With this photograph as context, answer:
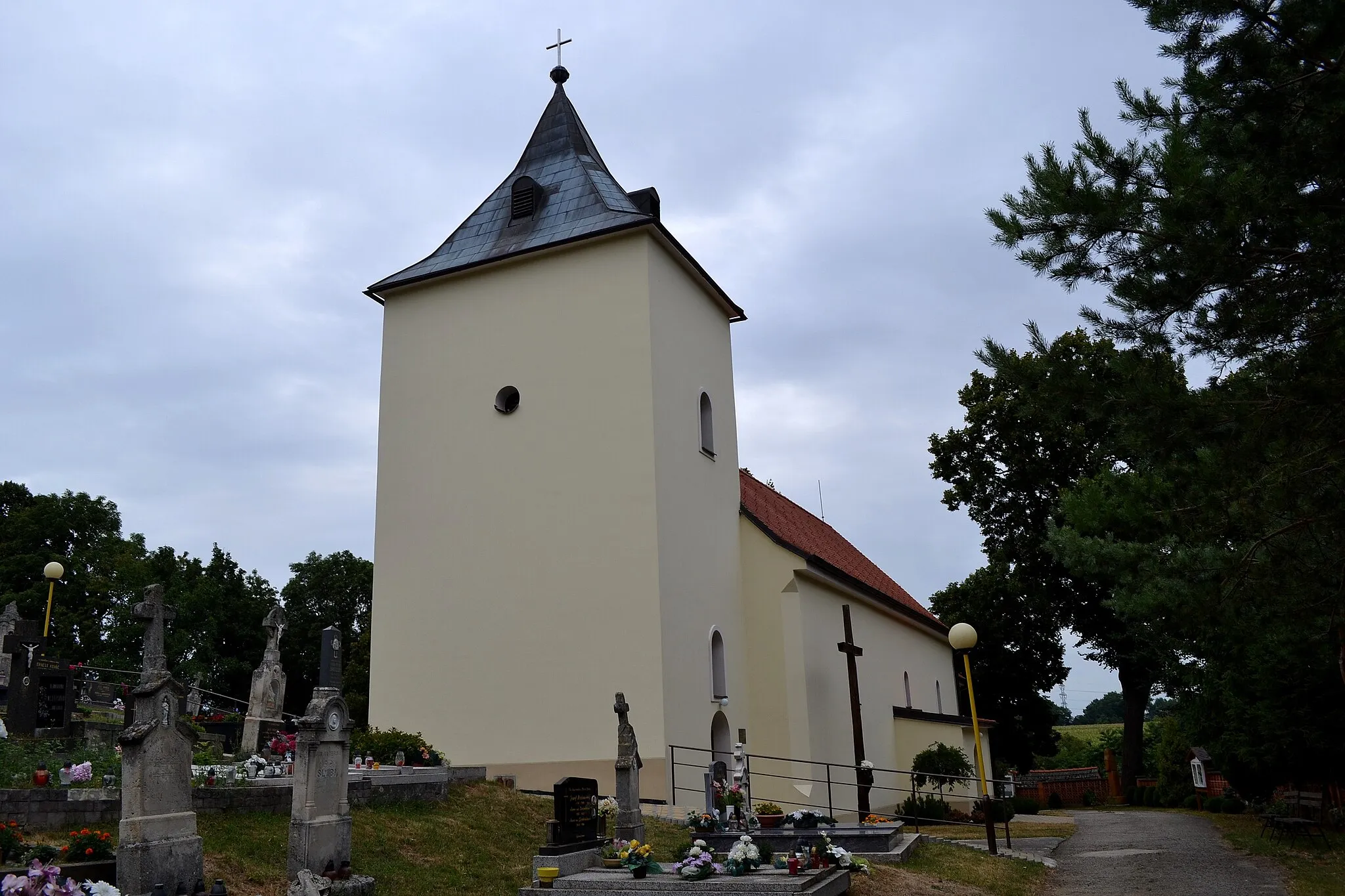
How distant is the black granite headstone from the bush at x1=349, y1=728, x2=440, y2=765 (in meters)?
3.65

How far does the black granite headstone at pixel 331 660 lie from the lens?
36.7 ft

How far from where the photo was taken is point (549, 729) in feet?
54.5

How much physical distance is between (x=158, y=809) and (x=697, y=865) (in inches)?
184

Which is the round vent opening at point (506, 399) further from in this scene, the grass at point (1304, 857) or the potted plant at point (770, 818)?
the grass at point (1304, 857)

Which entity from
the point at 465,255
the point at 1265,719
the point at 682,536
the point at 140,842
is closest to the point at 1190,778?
the point at 1265,719

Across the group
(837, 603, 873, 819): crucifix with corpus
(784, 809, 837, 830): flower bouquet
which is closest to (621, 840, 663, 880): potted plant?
(784, 809, 837, 830): flower bouquet

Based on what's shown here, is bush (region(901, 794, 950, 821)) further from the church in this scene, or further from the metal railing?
the church

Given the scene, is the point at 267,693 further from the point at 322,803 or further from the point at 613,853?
the point at 613,853

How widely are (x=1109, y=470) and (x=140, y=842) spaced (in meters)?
10.1

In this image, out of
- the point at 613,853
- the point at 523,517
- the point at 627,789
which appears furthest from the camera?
the point at 523,517

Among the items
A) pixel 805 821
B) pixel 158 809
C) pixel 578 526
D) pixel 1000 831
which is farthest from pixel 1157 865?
pixel 158 809

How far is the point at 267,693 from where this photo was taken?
2028cm

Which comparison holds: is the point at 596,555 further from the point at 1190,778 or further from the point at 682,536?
the point at 1190,778

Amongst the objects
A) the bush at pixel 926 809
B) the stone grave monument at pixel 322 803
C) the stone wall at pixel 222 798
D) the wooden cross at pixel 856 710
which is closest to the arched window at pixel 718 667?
the wooden cross at pixel 856 710
